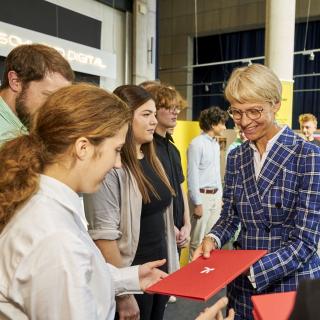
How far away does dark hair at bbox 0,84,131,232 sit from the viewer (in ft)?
2.82

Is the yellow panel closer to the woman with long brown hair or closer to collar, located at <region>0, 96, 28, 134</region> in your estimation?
the woman with long brown hair

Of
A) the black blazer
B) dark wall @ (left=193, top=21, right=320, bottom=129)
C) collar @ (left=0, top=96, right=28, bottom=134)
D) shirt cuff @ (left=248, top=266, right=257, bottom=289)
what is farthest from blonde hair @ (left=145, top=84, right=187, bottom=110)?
dark wall @ (left=193, top=21, right=320, bottom=129)

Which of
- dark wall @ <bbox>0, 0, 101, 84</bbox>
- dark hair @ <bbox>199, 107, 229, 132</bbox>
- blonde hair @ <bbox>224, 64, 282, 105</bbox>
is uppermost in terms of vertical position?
dark wall @ <bbox>0, 0, 101, 84</bbox>

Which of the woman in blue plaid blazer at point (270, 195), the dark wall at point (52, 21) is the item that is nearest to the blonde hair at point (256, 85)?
the woman in blue plaid blazer at point (270, 195)

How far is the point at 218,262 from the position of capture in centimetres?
125

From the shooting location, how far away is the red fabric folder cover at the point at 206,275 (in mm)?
1003

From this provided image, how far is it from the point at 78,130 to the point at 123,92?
0.92 m

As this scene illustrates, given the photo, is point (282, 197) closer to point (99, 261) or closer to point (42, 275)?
point (99, 261)

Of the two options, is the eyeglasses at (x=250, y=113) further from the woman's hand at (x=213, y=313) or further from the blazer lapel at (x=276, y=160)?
the woman's hand at (x=213, y=313)

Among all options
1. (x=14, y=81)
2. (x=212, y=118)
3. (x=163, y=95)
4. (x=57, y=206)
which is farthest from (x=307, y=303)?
(x=212, y=118)

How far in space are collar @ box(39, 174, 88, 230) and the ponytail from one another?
0.02 meters

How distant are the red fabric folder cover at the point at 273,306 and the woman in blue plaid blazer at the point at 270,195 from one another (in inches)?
16.7

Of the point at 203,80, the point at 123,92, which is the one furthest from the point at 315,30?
the point at 123,92

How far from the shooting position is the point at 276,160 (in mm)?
1342
